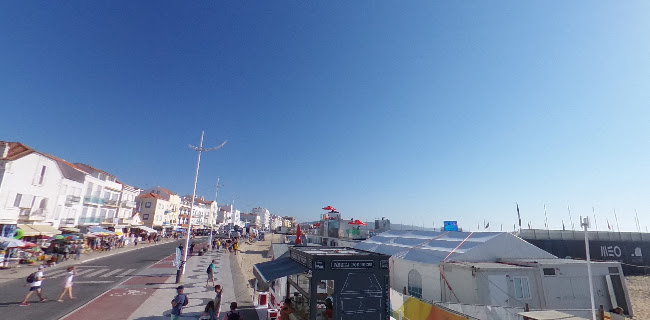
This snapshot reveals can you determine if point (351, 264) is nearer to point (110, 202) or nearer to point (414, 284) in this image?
point (414, 284)

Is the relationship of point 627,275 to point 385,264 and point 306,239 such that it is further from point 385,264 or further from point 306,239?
point 385,264

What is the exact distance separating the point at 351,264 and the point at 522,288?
13.0 meters

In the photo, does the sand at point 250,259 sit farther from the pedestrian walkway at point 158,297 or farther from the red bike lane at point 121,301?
the red bike lane at point 121,301

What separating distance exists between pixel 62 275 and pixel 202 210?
271 feet

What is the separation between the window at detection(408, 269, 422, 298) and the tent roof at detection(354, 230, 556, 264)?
0.92 metres

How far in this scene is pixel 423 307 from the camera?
10398 mm

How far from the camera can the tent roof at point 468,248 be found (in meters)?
18.9

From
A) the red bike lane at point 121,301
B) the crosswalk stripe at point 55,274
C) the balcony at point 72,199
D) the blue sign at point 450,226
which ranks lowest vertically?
the crosswalk stripe at point 55,274

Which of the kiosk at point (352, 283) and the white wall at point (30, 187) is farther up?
the white wall at point (30, 187)

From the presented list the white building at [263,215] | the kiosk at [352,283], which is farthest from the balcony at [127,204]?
the white building at [263,215]

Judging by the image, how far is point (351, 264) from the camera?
29.9 ft

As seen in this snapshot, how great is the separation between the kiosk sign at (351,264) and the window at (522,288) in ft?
A: 39.6

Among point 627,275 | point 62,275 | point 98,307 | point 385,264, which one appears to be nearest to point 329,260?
point 385,264

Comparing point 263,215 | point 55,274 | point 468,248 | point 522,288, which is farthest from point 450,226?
point 263,215
